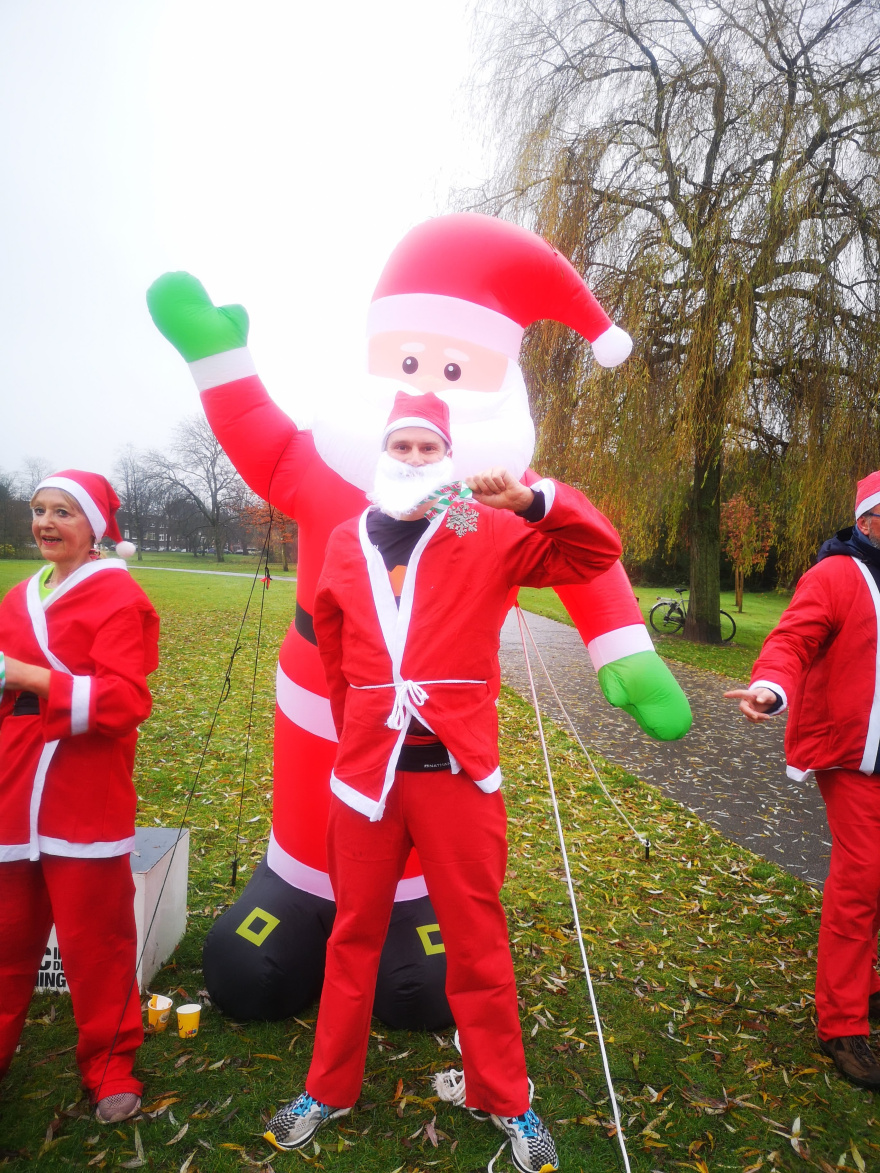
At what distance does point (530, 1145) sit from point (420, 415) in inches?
Result: 83.0

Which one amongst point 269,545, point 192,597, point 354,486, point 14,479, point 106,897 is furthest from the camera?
point 192,597

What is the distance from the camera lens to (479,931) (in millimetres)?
2021

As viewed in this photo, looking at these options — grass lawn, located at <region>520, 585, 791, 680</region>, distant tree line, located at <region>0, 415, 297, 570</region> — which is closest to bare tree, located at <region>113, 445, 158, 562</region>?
distant tree line, located at <region>0, 415, 297, 570</region>

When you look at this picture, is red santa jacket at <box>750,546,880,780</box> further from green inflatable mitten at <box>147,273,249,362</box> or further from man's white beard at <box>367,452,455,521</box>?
green inflatable mitten at <box>147,273,249,362</box>

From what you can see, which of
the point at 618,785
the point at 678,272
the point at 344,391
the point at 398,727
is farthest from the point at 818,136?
the point at 398,727

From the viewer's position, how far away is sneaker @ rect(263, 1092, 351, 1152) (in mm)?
2193

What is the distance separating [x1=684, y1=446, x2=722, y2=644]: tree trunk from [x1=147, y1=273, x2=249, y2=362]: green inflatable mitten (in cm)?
858

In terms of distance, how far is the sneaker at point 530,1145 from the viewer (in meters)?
2.11

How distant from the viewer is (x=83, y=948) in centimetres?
221

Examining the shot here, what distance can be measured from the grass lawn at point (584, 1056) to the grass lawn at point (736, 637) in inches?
119

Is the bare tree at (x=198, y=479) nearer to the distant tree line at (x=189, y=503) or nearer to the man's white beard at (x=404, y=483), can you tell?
the distant tree line at (x=189, y=503)

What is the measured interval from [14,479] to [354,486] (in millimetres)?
9568

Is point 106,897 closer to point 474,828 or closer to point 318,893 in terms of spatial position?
point 318,893

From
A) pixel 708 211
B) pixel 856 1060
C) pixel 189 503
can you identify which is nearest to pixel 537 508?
pixel 856 1060
